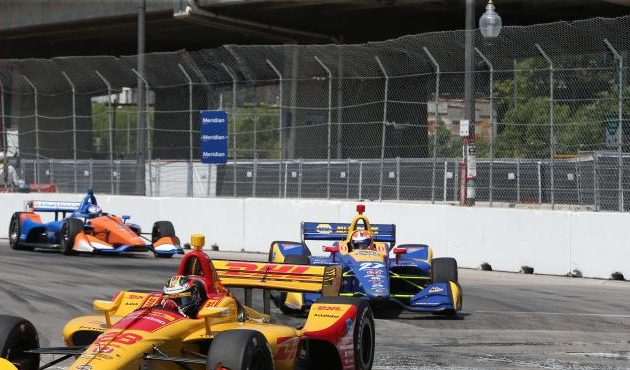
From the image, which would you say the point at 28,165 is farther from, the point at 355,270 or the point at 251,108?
the point at 355,270

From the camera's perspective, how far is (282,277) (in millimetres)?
9500

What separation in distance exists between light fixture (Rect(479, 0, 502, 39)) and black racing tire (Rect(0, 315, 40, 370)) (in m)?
11.3

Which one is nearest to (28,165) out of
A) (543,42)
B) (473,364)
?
(543,42)

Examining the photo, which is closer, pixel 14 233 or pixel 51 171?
pixel 14 233

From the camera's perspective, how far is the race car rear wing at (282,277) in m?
9.39

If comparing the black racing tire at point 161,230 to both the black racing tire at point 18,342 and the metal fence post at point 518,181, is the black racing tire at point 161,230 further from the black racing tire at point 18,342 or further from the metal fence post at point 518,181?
Answer: the black racing tire at point 18,342

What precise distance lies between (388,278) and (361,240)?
32.2 inches

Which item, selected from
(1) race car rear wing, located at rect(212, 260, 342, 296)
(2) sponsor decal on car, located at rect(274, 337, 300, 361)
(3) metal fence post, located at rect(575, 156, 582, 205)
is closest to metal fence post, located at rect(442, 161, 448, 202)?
(3) metal fence post, located at rect(575, 156, 582, 205)

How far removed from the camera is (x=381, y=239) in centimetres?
1426

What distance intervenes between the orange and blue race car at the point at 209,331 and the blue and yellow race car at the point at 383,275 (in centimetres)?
266

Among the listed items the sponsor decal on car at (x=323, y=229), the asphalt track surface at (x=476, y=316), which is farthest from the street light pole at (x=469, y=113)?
the sponsor decal on car at (x=323, y=229)

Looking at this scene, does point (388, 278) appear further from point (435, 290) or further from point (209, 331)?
point (209, 331)

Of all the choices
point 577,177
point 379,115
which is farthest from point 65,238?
point 577,177

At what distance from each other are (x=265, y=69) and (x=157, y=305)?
1560 centimetres
